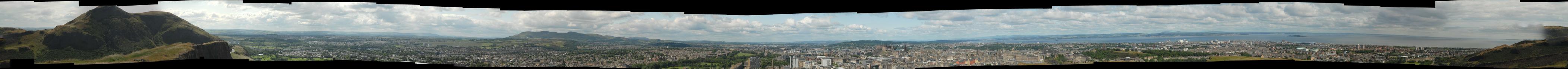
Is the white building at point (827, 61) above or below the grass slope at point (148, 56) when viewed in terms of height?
below

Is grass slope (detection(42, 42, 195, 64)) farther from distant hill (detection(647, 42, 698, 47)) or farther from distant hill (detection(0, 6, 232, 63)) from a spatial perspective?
distant hill (detection(647, 42, 698, 47))

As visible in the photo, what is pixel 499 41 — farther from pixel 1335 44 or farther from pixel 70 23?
pixel 1335 44

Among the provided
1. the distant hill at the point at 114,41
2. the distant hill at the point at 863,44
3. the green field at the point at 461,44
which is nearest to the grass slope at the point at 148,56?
the distant hill at the point at 114,41

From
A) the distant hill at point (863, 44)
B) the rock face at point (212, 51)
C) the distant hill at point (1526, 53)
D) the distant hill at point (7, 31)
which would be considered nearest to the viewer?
A: the distant hill at point (1526, 53)

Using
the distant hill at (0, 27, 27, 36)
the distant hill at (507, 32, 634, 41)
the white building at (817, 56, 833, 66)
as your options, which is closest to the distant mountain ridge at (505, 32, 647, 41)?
the distant hill at (507, 32, 634, 41)

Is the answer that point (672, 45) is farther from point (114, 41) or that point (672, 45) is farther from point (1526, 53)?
point (1526, 53)

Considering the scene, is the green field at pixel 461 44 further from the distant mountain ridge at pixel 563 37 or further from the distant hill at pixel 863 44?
the distant hill at pixel 863 44
